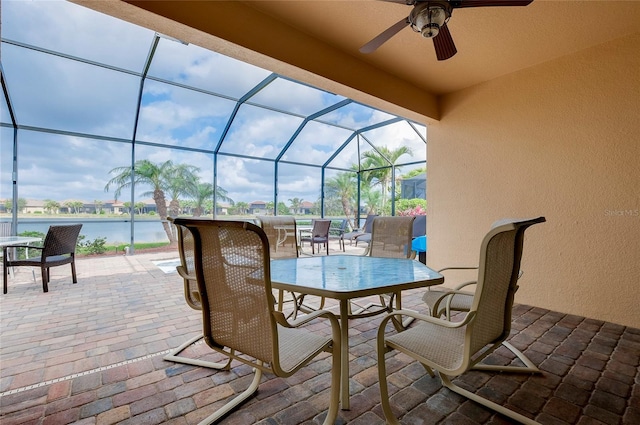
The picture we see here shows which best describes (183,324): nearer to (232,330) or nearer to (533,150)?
(232,330)

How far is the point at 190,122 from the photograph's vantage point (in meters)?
6.64

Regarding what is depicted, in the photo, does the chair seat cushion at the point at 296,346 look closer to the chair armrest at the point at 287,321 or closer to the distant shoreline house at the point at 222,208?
the chair armrest at the point at 287,321

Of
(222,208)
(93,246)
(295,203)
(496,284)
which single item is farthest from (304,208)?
(496,284)

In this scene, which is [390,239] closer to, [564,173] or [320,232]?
[564,173]

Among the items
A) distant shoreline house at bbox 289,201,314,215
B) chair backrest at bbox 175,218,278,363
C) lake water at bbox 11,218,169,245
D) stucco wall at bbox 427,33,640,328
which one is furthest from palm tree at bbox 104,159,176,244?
stucco wall at bbox 427,33,640,328

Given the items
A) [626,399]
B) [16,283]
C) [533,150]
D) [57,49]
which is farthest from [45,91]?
[626,399]

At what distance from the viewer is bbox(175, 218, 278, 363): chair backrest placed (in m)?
1.27

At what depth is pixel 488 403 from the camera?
1725mm

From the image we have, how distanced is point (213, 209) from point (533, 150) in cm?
658

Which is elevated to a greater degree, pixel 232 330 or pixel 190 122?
pixel 190 122

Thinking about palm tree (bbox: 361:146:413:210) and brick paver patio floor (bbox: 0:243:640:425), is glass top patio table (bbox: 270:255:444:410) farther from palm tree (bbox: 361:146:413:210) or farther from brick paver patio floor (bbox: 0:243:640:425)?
palm tree (bbox: 361:146:413:210)

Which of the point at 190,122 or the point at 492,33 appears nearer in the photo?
the point at 492,33

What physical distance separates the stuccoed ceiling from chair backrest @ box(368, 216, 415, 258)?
57.1 inches

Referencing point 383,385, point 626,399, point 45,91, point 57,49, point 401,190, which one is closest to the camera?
point 383,385
